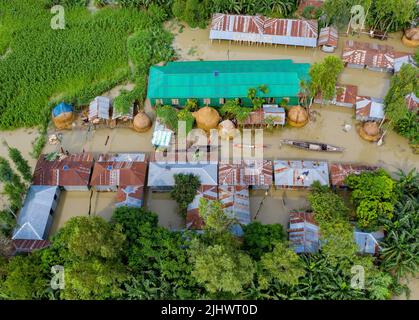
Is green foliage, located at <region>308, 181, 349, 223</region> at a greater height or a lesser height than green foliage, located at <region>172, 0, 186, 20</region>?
lesser

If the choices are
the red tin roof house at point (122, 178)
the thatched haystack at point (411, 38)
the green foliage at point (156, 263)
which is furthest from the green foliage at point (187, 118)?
the thatched haystack at point (411, 38)

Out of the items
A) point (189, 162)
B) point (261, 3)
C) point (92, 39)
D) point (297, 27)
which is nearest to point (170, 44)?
point (92, 39)

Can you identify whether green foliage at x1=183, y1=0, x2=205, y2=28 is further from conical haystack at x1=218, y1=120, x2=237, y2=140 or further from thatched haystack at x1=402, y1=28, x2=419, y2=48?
thatched haystack at x1=402, y1=28, x2=419, y2=48

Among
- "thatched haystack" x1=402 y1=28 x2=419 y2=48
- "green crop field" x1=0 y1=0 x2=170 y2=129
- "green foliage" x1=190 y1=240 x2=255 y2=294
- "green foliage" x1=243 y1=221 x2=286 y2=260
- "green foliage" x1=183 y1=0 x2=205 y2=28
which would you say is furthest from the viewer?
"green foliage" x1=183 y1=0 x2=205 y2=28

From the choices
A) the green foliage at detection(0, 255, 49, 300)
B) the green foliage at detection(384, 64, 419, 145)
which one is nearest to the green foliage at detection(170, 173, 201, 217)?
the green foliage at detection(0, 255, 49, 300)

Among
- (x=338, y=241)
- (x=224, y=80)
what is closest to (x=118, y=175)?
(x=224, y=80)

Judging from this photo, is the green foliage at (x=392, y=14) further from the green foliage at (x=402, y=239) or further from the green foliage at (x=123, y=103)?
the green foliage at (x=123, y=103)

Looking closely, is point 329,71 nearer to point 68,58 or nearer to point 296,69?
point 296,69
